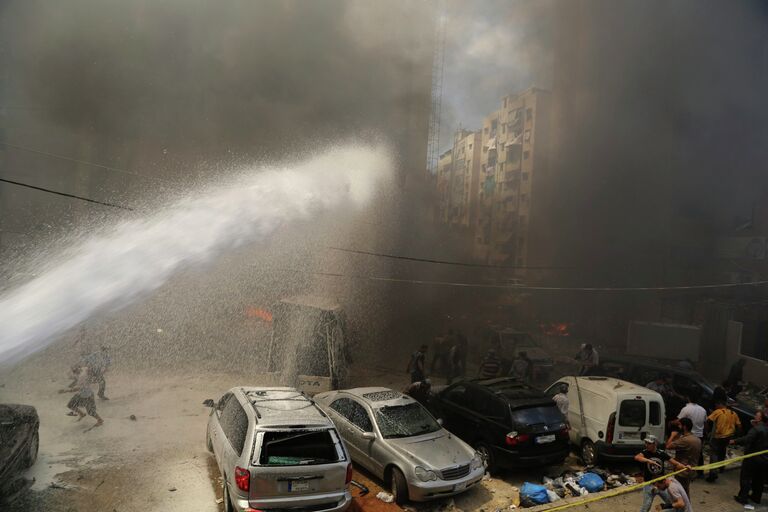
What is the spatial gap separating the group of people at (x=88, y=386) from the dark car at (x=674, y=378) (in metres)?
8.80

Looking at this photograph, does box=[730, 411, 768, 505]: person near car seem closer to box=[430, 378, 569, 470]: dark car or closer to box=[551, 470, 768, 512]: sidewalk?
box=[551, 470, 768, 512]: sidewalk

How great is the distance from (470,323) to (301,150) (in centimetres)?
880

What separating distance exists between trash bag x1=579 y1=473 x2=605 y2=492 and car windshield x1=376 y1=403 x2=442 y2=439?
5.93ft

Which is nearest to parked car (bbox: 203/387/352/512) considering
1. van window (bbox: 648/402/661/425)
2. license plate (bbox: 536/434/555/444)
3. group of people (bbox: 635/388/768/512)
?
license plate (bbox: 536/434/555/444)

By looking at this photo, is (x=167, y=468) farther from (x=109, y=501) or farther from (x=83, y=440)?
(x=83, y=440)

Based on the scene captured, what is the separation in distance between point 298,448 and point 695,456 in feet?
12.7

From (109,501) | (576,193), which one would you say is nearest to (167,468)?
(109,501)

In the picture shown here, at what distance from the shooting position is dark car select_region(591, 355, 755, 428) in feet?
27.0

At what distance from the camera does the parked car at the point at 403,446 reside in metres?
5.27

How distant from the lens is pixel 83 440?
662cm

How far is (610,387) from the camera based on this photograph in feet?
22.9

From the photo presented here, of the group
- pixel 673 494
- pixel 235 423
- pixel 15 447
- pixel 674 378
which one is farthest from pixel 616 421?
pixel 15 447

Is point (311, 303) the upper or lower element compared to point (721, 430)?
upper

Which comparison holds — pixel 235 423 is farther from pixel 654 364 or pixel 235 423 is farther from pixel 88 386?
pixel 654 364
